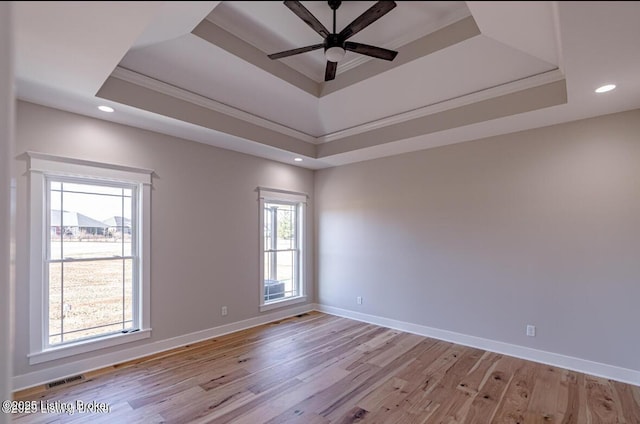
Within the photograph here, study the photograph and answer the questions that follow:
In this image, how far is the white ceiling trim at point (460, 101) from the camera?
2873 mm

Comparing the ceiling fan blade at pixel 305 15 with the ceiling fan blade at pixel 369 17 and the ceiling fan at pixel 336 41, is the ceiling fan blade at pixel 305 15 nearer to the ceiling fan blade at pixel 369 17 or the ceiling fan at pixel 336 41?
the ceiling fan at pixel 336 41

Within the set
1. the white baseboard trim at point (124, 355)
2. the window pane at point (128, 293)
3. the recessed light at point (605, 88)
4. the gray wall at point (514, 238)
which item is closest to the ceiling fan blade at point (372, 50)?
the recessed light at point (605, 88)

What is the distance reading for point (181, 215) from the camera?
3.83m

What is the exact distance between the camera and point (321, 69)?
349 cm

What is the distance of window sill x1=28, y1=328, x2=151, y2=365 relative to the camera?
9.16ft

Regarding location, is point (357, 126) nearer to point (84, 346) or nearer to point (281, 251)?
point (281, 251)

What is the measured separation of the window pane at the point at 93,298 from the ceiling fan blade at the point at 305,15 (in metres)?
3.22

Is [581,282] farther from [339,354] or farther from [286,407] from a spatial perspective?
[286,407]

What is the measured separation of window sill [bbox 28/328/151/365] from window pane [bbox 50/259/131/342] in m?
0.11

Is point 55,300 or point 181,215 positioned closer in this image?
point 55,300

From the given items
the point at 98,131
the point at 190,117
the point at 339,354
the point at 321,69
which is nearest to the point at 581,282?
the point at 339,354

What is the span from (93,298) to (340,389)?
271cm

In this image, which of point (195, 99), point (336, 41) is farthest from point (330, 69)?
point (195, 99)

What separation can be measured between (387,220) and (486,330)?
75.4 inches
